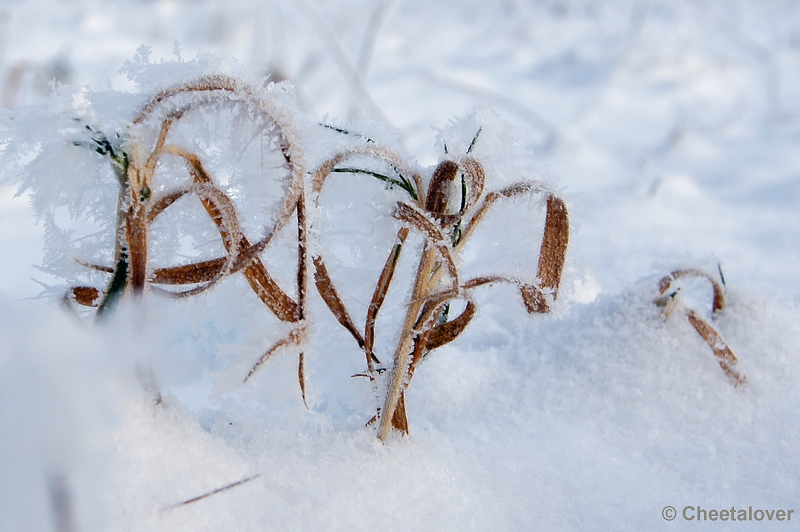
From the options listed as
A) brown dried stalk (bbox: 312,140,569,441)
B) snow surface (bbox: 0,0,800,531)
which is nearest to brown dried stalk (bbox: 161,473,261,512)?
snow surface (bbox: 0,0,800,531)

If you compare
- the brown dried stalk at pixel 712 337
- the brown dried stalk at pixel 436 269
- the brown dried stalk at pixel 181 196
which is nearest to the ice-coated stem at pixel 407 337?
the brown dried stalk at pixel 436 269

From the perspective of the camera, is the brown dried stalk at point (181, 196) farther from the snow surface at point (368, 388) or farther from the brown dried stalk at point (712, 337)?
the brown dried stalk at point (712, 337)

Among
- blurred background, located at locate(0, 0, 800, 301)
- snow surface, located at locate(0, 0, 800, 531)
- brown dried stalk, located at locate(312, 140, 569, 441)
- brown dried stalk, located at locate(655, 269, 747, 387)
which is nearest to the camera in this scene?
snow surface, located at locate(0, 0, 800, 531)

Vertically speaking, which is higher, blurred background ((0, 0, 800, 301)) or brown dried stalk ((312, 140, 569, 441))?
blurred background ((0, 0, 800, 301))

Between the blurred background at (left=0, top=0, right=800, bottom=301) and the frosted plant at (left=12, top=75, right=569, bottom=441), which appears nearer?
the frosted plant at (left=12, top=75, right=569, bottom=441)

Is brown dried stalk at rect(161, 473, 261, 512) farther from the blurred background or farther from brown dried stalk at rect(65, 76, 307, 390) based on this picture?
the blurred background

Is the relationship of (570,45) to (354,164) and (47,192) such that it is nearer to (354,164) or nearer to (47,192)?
(354,164)
